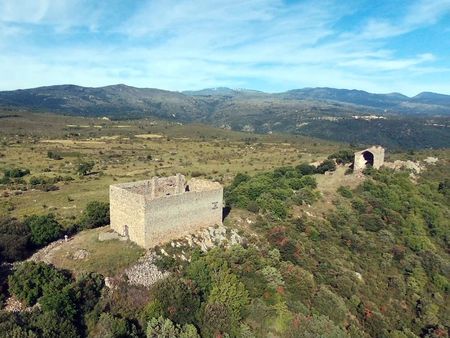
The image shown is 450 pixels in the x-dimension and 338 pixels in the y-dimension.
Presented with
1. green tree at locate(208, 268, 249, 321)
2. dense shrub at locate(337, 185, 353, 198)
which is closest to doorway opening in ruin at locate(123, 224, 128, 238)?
green tree at locate(208, 268, 249, 321)

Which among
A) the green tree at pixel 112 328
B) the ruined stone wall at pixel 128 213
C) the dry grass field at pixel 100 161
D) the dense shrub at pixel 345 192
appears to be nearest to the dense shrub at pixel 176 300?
the green tree at pixel 112 328

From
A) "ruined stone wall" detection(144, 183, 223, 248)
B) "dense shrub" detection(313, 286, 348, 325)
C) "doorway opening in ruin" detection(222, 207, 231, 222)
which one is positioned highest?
"ruined stone wall" detection(144, 183, 223, 248)

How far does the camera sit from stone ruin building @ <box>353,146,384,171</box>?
65100mm

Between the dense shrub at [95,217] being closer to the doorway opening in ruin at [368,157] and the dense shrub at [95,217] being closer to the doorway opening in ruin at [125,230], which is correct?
the doorway opening in ruin at [125,230]

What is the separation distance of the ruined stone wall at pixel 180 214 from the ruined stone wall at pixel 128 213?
21.8 inches

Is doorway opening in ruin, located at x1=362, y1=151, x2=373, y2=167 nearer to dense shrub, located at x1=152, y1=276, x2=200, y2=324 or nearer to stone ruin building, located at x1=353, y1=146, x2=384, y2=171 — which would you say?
stone ruin building, located at x1=353, y1=146, x2=384, y2=171

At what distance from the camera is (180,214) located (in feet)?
109

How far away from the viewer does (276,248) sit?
1480 inches

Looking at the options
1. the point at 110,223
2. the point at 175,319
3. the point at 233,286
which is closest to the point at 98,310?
the point at 175,319

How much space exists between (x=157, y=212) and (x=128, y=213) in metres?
2.37

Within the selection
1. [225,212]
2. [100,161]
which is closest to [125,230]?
[225,212]

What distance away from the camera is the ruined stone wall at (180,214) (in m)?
31.1

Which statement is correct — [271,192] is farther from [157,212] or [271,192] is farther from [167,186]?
[157,212]

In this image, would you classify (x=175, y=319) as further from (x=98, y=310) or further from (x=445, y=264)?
(x=445, y=264)
